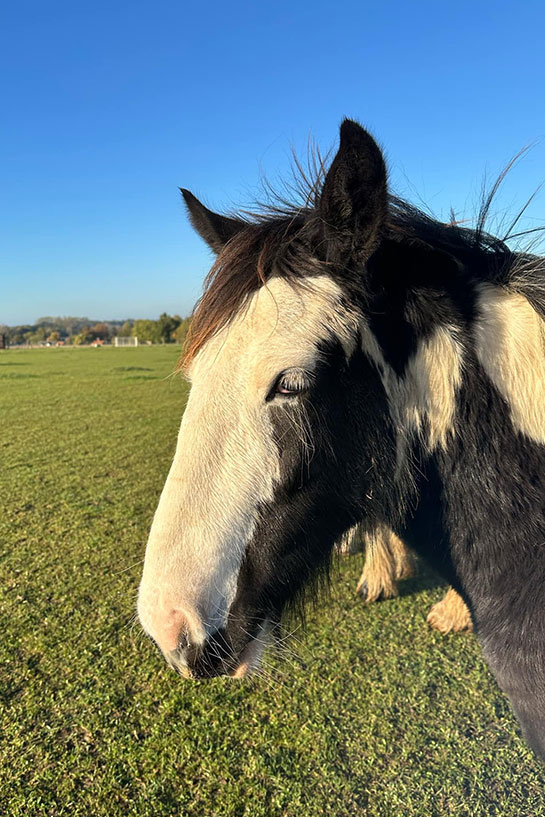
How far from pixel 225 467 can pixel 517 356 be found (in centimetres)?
94

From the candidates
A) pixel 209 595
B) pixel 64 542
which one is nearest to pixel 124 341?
pixel 64 542

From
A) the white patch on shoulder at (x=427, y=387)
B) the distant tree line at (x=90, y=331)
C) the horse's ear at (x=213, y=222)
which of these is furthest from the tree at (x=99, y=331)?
the white patch on shoulder at (x=427, y=387)

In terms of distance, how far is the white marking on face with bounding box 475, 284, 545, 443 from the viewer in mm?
1500

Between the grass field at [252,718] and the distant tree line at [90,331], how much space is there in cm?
2848

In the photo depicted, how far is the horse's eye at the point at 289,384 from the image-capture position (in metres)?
1.31

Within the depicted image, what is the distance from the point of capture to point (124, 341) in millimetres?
63844

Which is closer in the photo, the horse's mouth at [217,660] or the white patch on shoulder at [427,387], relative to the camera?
the horse's mouth at [217,660]

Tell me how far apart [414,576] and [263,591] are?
10.5 feet

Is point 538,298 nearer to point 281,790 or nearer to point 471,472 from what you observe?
point 471,472

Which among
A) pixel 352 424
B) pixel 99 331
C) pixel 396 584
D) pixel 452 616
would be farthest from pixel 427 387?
pixel 99 331

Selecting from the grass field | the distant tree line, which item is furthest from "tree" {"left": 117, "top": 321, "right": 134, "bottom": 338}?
the grass field

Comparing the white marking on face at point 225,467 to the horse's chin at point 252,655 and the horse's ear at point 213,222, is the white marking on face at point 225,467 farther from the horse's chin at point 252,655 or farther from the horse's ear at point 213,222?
the horse's ear at point 213,222

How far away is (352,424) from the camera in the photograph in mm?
1406

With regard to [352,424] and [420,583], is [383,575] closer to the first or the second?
[420,583]
